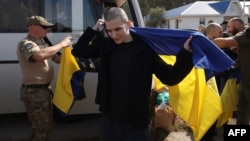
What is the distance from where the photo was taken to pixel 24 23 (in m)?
5.30

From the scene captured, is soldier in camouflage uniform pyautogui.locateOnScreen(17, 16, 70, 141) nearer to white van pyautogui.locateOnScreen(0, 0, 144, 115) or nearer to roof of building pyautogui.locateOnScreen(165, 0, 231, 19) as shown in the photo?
white van pyautogui.locateOnScreen(0, 0, 144, 115)

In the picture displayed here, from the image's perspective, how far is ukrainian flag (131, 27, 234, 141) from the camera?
9.16ft

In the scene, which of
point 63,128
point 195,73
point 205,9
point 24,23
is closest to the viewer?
point 195,73

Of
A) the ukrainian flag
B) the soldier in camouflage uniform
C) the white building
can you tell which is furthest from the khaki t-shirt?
the white building

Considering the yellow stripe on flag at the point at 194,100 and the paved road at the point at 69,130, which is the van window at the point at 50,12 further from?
the yellow stripe on flag at the point at 194,100

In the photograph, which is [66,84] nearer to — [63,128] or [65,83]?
[65,83]

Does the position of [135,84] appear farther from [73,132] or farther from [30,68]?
[73,132]

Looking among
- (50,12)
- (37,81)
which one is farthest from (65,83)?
(50,12)

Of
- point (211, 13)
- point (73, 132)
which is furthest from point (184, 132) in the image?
point (211, 13)

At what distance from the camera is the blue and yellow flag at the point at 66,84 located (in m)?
4.59

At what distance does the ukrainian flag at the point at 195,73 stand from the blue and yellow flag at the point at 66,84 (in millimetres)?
1453

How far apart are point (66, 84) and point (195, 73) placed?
181 centimetres

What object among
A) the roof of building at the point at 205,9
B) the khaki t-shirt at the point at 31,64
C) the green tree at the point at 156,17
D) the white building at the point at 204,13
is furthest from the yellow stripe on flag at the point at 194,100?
the green tree at the point at 156,17

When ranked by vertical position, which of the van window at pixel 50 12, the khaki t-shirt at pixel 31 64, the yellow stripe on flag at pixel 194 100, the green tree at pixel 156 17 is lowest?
the yellow stripe on flag at pixel 194 100
